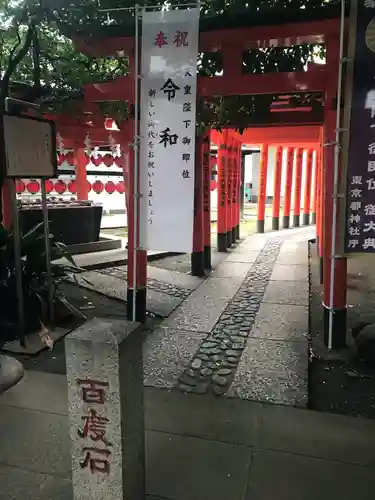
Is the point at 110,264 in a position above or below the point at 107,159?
below

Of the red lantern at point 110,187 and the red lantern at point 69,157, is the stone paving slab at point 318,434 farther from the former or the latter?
the red lantern at point 110,187

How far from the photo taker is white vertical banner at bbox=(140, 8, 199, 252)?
3.90m

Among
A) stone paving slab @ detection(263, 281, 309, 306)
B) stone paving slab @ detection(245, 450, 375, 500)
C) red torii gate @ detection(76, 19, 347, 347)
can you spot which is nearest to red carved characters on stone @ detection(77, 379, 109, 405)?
stone paving slab @ detection(245, 450, 375, 500)

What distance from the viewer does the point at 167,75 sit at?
401 cm

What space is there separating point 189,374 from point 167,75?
291cm

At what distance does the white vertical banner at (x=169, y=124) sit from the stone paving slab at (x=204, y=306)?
1.47 m

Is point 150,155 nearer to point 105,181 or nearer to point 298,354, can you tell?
point 298,354

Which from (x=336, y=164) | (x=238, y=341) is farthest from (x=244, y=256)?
(x=336, y=164)

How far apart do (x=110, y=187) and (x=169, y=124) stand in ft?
46.2

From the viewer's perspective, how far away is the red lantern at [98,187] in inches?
674

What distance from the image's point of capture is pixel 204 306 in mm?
6180

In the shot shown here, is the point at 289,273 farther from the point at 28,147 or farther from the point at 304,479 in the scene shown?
the point at 304,479

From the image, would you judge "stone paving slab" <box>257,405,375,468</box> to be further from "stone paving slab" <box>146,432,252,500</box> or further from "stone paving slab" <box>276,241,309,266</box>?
"stone paving slab" <box>276,241,309,266</box>

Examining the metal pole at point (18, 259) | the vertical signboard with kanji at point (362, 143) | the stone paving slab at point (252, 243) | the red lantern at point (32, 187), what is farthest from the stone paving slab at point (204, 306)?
the red lantern at point (32, 187)
